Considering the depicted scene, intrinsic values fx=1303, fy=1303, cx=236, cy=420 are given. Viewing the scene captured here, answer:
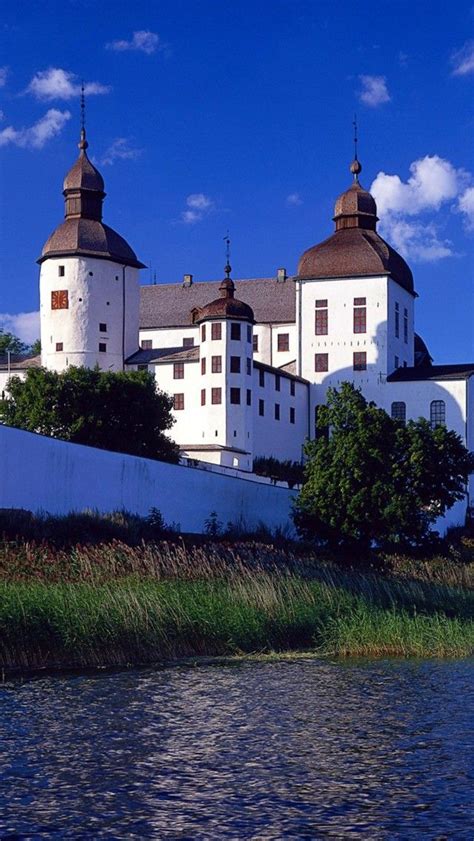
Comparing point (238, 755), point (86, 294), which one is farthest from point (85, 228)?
point (238, 755)

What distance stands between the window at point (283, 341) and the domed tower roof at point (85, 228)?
11120 millimetres

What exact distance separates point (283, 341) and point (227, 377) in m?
14.9

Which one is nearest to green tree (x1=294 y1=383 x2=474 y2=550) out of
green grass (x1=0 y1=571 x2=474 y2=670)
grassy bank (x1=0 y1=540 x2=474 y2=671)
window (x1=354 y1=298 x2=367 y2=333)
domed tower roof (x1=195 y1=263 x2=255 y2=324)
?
grassy bank (x1=0 y1=540 x2=474 y2=671)

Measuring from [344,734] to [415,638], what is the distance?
776 cm

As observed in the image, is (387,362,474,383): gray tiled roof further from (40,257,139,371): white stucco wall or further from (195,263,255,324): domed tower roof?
(40,257,139,371): white stucco wall

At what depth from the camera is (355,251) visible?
245 ft

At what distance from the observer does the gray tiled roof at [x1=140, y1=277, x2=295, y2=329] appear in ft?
270

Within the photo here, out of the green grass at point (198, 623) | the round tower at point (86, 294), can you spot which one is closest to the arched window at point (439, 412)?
the round tower at point (86, 294)

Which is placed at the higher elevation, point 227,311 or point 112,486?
point 227,311

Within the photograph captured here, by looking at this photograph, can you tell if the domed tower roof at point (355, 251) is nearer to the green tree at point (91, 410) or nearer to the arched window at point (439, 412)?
the arched window at point (439, 412)

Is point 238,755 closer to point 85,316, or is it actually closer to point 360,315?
point 85,316

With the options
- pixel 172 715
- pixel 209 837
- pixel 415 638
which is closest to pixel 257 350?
pixel 415 638

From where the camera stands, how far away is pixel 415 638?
22266mm

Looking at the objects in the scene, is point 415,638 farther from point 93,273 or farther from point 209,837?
point 93,273
